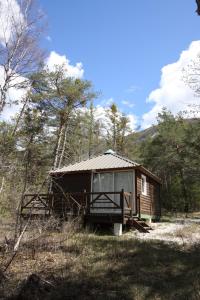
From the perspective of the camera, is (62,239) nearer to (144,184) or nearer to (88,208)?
(88,208)

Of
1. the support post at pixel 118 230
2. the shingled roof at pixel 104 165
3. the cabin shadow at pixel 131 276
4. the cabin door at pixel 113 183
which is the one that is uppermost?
the shingled roof at pixel 104 165

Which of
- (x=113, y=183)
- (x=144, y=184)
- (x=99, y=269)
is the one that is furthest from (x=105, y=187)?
(x=99, y=269)

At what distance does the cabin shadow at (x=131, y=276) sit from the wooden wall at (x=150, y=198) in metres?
6.00

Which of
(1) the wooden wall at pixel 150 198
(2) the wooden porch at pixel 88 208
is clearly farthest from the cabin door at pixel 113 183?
(1) the wooden wall at pixel 150 198

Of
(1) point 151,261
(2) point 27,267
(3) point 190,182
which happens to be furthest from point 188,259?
(3) point 190,182

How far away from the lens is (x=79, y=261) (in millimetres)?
7906

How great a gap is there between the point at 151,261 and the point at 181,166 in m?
22.3

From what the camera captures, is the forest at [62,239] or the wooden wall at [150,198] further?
the wooden wall at [150,198]

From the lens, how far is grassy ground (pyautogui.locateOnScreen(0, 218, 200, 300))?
595 cm

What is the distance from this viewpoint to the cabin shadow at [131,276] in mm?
5859

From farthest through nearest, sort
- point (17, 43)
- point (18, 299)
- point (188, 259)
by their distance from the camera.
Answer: point (17, 43) → point (188, 259) → point (18, 299)

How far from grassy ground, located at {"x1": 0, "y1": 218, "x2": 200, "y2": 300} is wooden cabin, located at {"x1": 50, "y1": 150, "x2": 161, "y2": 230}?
12.3 ft

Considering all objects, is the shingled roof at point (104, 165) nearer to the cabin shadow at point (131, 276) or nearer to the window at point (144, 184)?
the window at point (144, 184)

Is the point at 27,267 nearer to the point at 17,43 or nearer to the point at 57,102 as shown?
the point at 17,43
